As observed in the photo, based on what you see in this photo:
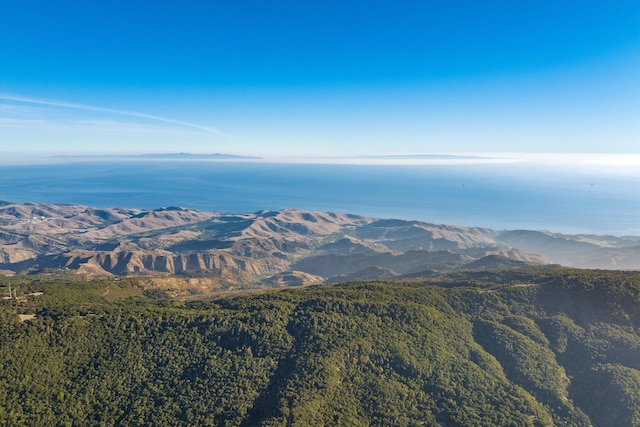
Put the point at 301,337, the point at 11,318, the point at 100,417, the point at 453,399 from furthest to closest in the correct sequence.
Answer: the point at 301,337, the point at 11,318, the point at 453,399, the point at 100,417

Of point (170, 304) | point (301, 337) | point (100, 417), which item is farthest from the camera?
point (170, 304)

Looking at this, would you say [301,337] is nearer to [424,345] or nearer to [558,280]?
[424,345]

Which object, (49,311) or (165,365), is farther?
(49,311)

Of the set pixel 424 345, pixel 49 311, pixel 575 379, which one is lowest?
pixel 575 379

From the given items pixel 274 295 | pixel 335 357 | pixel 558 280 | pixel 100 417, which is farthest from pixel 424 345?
pixel 100 417

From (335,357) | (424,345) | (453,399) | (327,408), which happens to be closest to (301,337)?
(335,357)

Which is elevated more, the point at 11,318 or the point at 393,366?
the point at 11,318

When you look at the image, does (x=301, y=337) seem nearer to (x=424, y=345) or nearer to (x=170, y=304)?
(x=424, y=345)
